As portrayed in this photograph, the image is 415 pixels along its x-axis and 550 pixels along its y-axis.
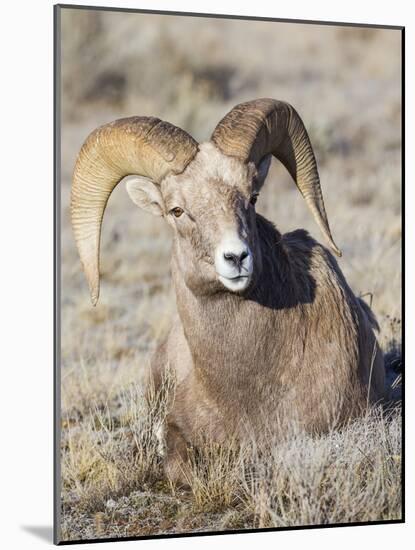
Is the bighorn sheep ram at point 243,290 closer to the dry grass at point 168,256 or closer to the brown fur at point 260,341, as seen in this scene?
the brown fur at point 260,341

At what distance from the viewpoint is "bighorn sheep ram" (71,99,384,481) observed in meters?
7.35

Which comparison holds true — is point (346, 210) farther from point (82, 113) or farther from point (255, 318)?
point (255, 318)

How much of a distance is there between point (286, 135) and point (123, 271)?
513cm

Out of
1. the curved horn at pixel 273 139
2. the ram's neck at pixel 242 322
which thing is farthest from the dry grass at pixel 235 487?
the curved horn at pixel 273 139

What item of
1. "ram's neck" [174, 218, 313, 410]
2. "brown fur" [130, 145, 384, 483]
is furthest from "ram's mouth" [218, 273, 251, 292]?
"ram's neck" [174, 218, 313, 410]

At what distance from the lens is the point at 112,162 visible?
7699 millimetres

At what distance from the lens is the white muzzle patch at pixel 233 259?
6809 mm

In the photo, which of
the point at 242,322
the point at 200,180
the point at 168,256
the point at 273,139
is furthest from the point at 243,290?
the point at 168,256

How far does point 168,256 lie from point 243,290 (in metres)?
6.06

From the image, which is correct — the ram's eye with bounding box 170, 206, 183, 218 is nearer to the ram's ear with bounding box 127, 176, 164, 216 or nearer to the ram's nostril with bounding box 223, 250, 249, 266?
the ram's ear with bounding box 127, 176, 164, 216

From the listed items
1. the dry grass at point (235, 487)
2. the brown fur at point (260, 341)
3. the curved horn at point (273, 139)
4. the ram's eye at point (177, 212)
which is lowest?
the dry grass at point (235, 487)

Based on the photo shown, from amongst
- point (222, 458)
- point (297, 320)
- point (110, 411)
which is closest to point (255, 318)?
point (297, 320)

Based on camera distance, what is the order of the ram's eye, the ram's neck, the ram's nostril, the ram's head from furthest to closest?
1. the ram's neck
2. the ram's eye
3. the ram's head
4. the ram's nostril

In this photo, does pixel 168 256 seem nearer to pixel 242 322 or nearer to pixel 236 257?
pixel 242 322
